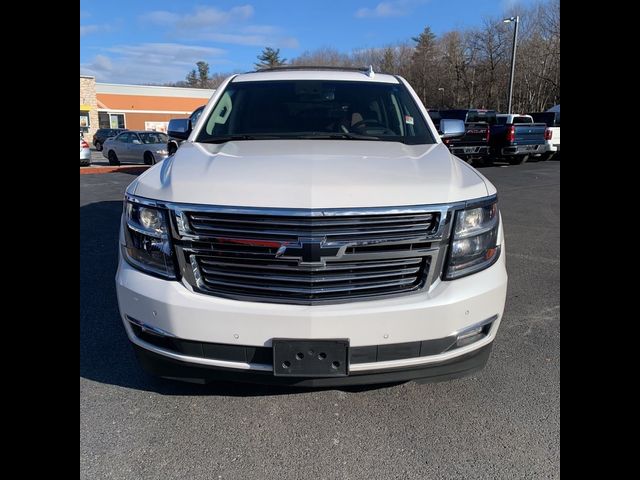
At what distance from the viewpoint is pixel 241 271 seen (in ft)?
7.04

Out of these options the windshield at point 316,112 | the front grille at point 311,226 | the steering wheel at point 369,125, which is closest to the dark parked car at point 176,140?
the windshield at point 316,112

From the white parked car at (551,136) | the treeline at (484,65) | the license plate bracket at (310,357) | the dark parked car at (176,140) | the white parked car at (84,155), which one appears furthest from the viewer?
the treeline at (484,65)

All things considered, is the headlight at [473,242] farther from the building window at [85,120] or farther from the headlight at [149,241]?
the building window at [85,120]

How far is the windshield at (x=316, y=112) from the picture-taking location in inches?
134

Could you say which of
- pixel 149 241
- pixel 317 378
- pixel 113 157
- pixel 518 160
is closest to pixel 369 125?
pixel 149 241

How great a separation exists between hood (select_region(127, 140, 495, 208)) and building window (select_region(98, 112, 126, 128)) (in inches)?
2116

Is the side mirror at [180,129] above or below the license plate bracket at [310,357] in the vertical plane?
above

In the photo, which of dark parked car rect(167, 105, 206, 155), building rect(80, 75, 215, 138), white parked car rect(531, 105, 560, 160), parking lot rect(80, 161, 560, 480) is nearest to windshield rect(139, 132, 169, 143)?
dark parked car rect(167, 105, 206, 155)

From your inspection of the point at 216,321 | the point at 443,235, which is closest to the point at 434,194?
the point at 443,235

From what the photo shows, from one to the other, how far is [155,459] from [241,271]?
3.37 ft

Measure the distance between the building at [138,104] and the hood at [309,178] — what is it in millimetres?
50267

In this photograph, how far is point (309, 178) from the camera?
2205 millimetres

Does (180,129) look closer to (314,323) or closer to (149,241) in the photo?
(149,241)
